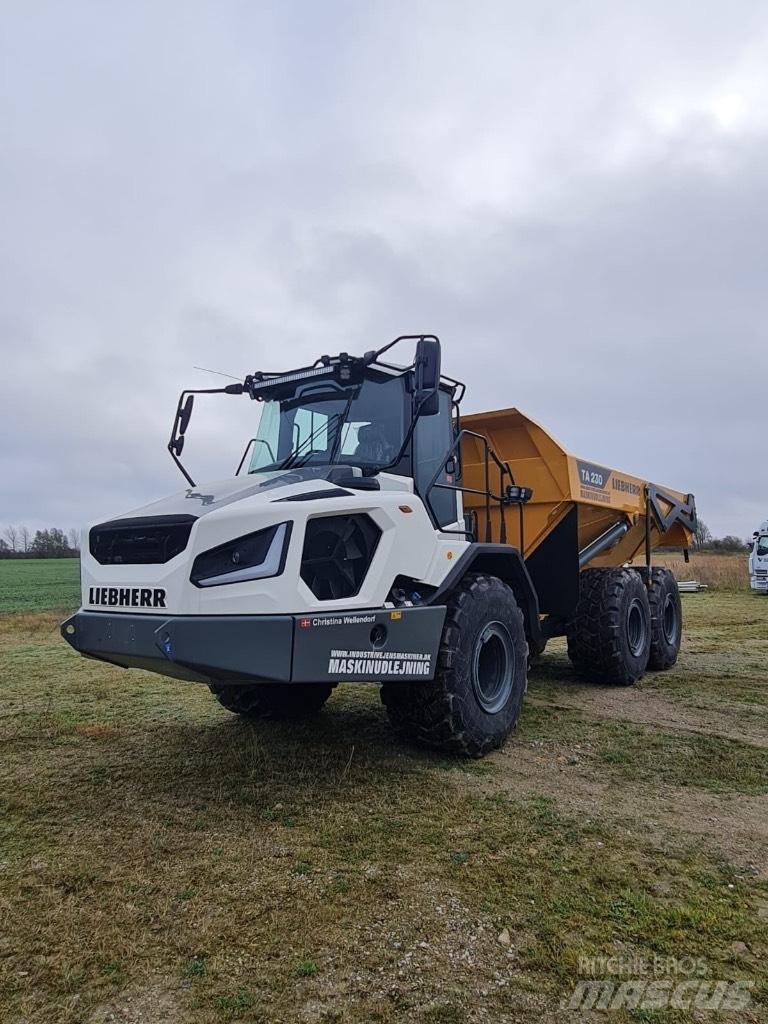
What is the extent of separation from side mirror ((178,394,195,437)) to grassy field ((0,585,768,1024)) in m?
2.45

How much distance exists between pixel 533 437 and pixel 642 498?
2.91 metres

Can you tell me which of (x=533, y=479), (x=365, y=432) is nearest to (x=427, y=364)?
(x=365, y=432)

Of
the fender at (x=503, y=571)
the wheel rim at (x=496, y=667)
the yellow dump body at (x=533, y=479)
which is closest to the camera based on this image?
the fender at (x=503, y=571)

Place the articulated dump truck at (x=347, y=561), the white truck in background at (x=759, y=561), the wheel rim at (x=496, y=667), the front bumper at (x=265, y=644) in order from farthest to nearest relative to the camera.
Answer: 1. the white truck in background at (x=759, y=561)
2. the wheel rim at (x=496, y=667)
3. the articulated dump truck at (x=347, y=561)
4. the front bumper at (x=265, y=644)

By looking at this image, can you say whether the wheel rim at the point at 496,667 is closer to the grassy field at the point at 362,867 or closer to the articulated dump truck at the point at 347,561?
the articulated dump truck at the point at 347,561

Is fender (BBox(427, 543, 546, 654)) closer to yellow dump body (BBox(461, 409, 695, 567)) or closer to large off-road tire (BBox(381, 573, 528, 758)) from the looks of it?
large off-road tire (BBox(381, 573, 528, 758))

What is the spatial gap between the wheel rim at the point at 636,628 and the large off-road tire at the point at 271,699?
3.84m

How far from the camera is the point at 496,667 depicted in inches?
217

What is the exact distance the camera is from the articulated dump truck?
13.0ft

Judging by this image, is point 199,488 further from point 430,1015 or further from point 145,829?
point 430,1015

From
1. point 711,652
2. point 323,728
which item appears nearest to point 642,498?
point 711,652

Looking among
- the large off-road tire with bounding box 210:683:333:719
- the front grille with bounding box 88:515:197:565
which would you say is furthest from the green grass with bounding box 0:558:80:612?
the front grille with bounding box 88:515:197:565

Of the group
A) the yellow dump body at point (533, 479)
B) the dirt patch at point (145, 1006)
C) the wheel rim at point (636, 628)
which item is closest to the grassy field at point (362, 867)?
the dirt patch at point (145, 1006)

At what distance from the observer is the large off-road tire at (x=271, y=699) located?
6.02 metres
